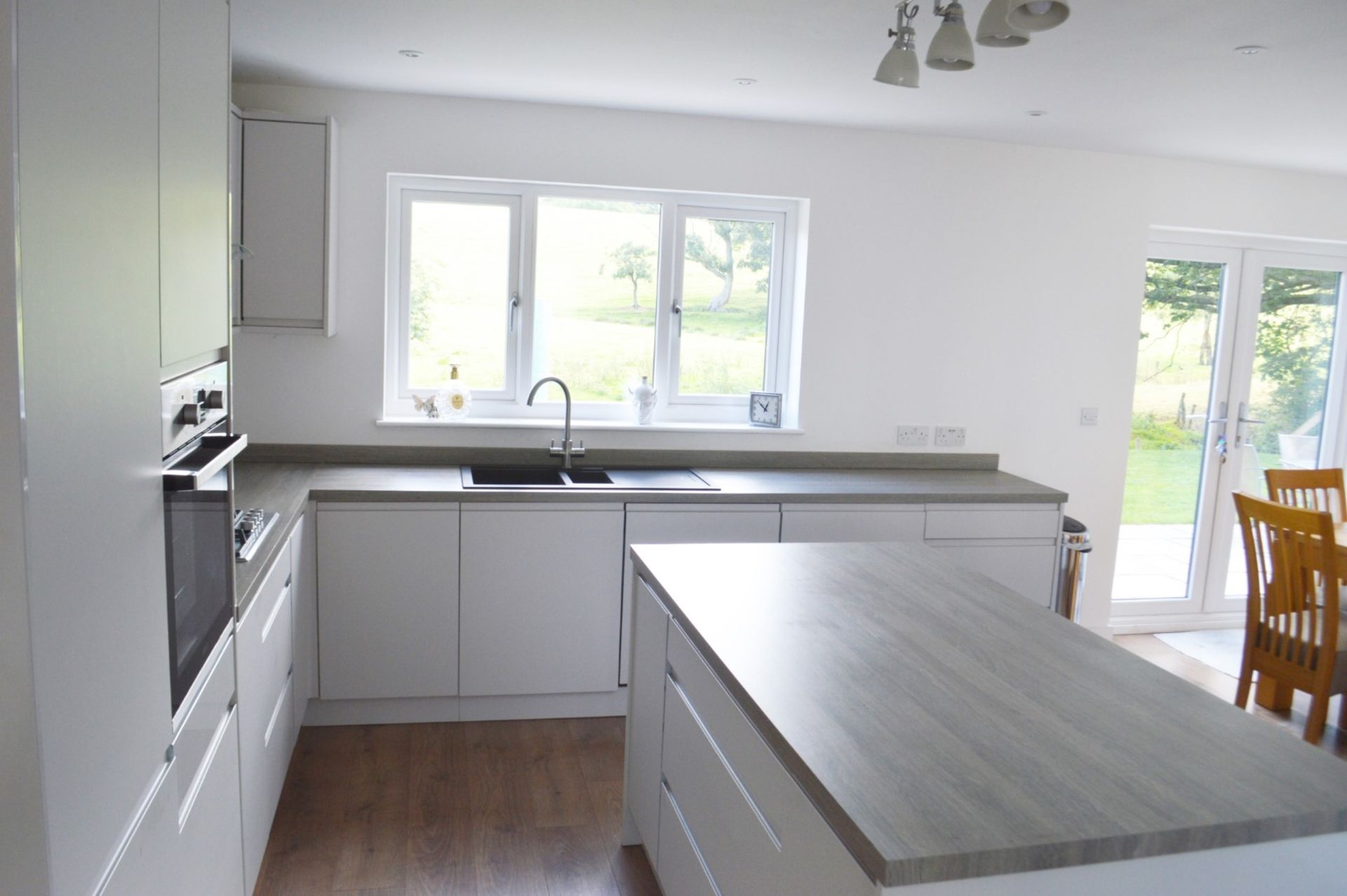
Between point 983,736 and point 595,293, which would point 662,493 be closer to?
point 595,293

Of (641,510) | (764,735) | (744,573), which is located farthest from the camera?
(641,510)

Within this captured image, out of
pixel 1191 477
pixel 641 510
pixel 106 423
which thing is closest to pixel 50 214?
pixel 106 423

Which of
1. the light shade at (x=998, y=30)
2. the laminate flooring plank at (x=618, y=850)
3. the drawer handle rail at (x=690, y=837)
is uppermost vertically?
the light shade at (x=998, y=30)

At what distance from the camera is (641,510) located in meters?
3.69

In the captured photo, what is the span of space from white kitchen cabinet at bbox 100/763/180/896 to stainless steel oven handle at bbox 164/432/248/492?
42 cm

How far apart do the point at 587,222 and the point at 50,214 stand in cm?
339

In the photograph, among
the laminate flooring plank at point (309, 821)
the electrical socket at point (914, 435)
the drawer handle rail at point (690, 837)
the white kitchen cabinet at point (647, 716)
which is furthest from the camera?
the electrical socket at point (914, 435)

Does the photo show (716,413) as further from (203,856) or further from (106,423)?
(106,423)

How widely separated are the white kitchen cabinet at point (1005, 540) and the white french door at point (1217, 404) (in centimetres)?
125

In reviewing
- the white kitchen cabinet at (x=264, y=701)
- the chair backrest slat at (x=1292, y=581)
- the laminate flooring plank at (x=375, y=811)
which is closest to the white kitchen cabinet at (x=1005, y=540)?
the chair backrest slat at (x=1292, y=581)

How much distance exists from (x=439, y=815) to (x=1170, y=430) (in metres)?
4.07

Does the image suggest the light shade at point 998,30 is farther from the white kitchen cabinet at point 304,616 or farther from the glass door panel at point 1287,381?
the glass door panel at point 1287,381

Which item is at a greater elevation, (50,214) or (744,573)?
(50,214)

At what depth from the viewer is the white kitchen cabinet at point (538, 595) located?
11.8 feet
